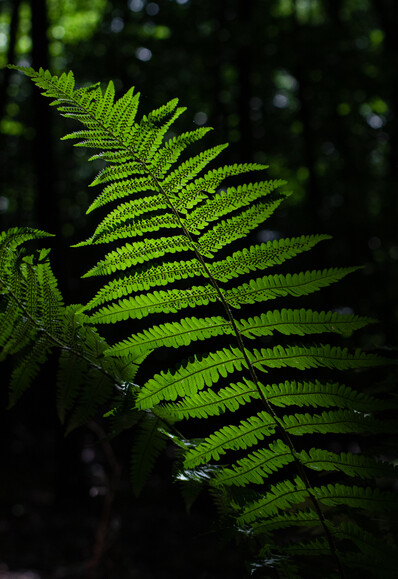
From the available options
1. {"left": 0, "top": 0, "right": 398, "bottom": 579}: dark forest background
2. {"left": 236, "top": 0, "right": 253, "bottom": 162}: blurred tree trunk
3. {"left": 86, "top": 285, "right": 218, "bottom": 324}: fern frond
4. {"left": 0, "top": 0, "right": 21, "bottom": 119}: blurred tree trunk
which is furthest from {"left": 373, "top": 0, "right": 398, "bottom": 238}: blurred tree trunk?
{"left": 86, "top": 285, "right": 218, "bottom": 324}: fern frond

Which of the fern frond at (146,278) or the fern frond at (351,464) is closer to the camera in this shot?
the fern frond at (351,464)

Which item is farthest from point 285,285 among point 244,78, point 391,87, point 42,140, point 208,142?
point 391,87

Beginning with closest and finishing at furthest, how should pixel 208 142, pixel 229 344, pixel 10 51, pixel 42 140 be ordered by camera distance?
pixel 229 344 < pixel 42 140 < pixel 208 142 < pixel 10 51

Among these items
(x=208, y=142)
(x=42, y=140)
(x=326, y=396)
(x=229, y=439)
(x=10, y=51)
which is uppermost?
(x=10, y=51)

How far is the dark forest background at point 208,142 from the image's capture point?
529 centimetres

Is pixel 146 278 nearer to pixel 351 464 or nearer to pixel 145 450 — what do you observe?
pixel 145 450

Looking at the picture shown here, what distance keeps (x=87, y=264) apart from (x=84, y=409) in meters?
8.26

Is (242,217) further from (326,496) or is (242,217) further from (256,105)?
(256,105)

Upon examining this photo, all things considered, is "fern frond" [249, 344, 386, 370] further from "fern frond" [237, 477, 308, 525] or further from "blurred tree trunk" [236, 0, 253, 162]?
"blurred tree trunk" [236, 0, 253, 162]

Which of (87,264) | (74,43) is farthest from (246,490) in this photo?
(74,43)

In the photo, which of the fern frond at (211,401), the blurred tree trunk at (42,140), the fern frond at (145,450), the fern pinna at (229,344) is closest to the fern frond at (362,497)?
the fern pinna at (229,344)

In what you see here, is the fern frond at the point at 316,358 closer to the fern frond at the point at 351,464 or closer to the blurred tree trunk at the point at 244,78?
the fern frond at the point at 351,464

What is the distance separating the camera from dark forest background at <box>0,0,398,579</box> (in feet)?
17.4

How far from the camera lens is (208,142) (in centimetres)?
557
